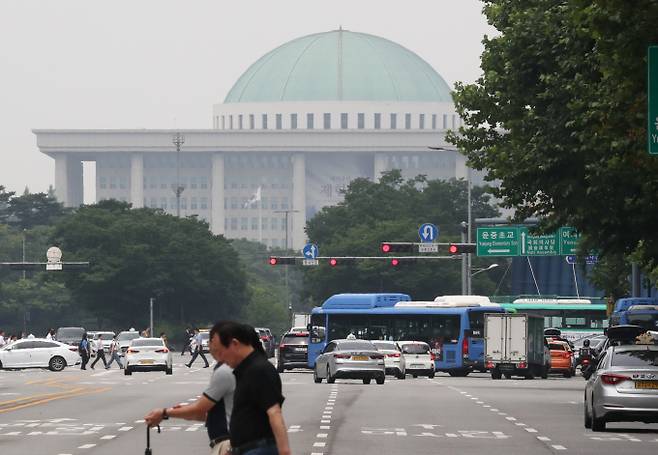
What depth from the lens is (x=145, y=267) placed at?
136 meters

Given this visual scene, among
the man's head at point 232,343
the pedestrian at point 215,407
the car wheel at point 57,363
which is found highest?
the man's head at point 232,343

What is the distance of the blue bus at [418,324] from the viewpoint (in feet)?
230

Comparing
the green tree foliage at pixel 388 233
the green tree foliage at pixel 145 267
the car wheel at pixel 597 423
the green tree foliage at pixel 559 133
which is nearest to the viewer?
the car wheel at pixel 597 423

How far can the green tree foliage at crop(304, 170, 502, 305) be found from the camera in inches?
5364

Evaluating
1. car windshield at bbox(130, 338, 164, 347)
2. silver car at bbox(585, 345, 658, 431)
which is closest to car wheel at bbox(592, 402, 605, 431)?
silver car at bbox(585, 345, 658, 431)

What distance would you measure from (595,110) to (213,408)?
63.4 feet

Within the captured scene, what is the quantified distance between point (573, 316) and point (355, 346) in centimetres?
3757

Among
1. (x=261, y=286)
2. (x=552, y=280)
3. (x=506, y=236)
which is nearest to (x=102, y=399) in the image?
(x=506, y=236)

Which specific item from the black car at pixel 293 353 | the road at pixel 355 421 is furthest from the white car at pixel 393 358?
the black car at pixel 293 353

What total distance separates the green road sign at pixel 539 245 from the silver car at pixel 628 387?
43.4 meters

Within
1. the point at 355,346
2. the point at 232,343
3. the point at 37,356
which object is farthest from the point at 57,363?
the point at 232,343

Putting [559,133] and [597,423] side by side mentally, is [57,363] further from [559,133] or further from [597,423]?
[597,423]

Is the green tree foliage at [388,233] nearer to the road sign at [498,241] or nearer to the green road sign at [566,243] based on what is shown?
the road sign at [498,241]

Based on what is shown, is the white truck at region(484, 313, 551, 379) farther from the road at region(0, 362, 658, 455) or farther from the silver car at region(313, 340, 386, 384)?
the road at region(0, 362, 658, 455)
